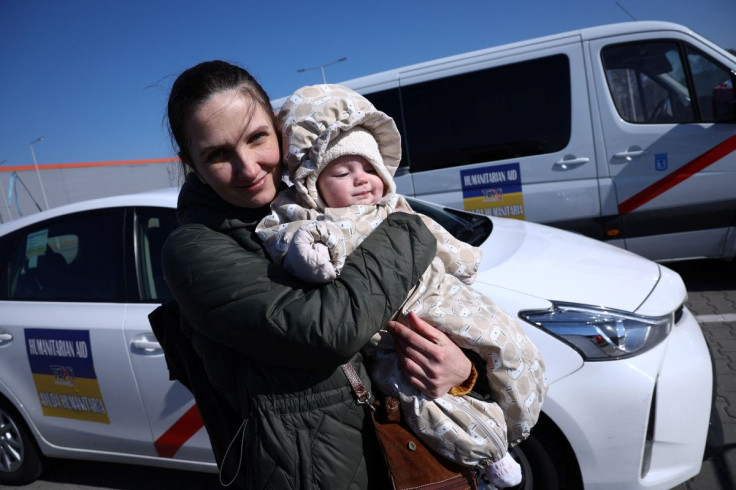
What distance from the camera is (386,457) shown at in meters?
1.19

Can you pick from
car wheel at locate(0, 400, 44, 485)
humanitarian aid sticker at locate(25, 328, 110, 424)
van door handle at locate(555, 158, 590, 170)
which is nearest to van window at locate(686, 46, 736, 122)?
van door handle at locate(555, 158, 590, 170)

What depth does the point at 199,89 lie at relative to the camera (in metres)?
1.21

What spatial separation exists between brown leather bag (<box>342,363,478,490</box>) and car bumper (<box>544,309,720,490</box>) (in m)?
0.96

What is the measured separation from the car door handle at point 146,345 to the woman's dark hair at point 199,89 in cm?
142

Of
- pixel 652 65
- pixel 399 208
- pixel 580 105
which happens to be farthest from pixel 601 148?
pixel 399 208

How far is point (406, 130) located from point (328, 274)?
164 inches

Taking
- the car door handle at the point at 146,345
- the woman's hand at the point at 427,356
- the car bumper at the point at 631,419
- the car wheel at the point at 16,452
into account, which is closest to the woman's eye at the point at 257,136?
the woman's hand at the point at 427,356

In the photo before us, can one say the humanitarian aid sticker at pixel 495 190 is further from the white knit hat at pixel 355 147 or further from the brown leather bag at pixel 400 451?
the brown leather bag at pixel 400 451

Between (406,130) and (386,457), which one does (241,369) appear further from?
(406,130)

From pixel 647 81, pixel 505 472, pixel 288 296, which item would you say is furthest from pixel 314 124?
pixel 647 81

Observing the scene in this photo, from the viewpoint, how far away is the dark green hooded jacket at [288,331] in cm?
105

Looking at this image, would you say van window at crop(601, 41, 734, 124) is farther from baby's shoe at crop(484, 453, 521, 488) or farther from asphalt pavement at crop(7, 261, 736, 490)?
baby's shoe at crop(484, 453, 521, 488)

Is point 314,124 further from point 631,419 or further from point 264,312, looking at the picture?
point 631,419

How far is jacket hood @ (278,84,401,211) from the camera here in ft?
4.11
